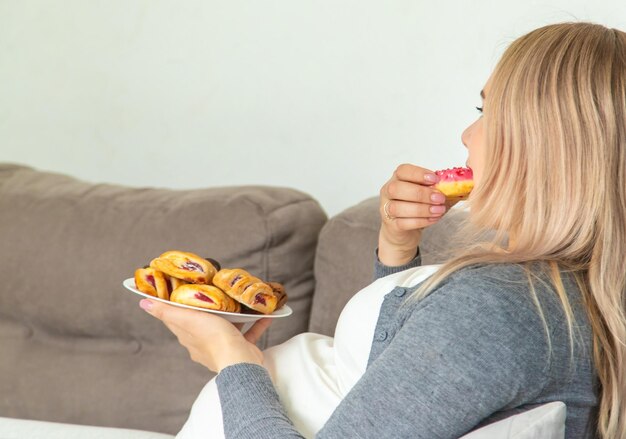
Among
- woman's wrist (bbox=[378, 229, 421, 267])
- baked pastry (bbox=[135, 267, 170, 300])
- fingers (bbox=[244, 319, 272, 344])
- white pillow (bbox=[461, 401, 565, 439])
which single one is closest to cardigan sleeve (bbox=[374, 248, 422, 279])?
woman's wrist (bbox=[378, 229, 421, 267])

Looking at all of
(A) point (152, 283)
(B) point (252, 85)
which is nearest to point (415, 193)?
(A) point (152, 283)

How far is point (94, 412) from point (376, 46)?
3.55 ft

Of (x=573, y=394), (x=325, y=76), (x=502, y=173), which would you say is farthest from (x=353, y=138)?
(x=573, y=394)

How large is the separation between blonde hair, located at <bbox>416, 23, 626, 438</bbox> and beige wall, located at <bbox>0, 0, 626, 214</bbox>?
2.64 ft

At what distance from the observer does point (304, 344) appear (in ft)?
4.47

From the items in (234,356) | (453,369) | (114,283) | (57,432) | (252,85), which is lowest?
(57,432)

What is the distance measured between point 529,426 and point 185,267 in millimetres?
574

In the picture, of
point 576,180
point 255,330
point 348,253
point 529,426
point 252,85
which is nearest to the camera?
point 529,426

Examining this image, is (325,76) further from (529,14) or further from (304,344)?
(304,344)

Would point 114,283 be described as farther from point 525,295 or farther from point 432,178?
point 525,295

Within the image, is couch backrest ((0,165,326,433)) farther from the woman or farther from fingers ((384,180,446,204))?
the woman

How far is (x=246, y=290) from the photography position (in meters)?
1.27

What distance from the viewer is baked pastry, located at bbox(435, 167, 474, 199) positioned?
1333 mm

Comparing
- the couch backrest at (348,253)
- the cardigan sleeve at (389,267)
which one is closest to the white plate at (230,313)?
the cardigan sleeve at (389,267)
